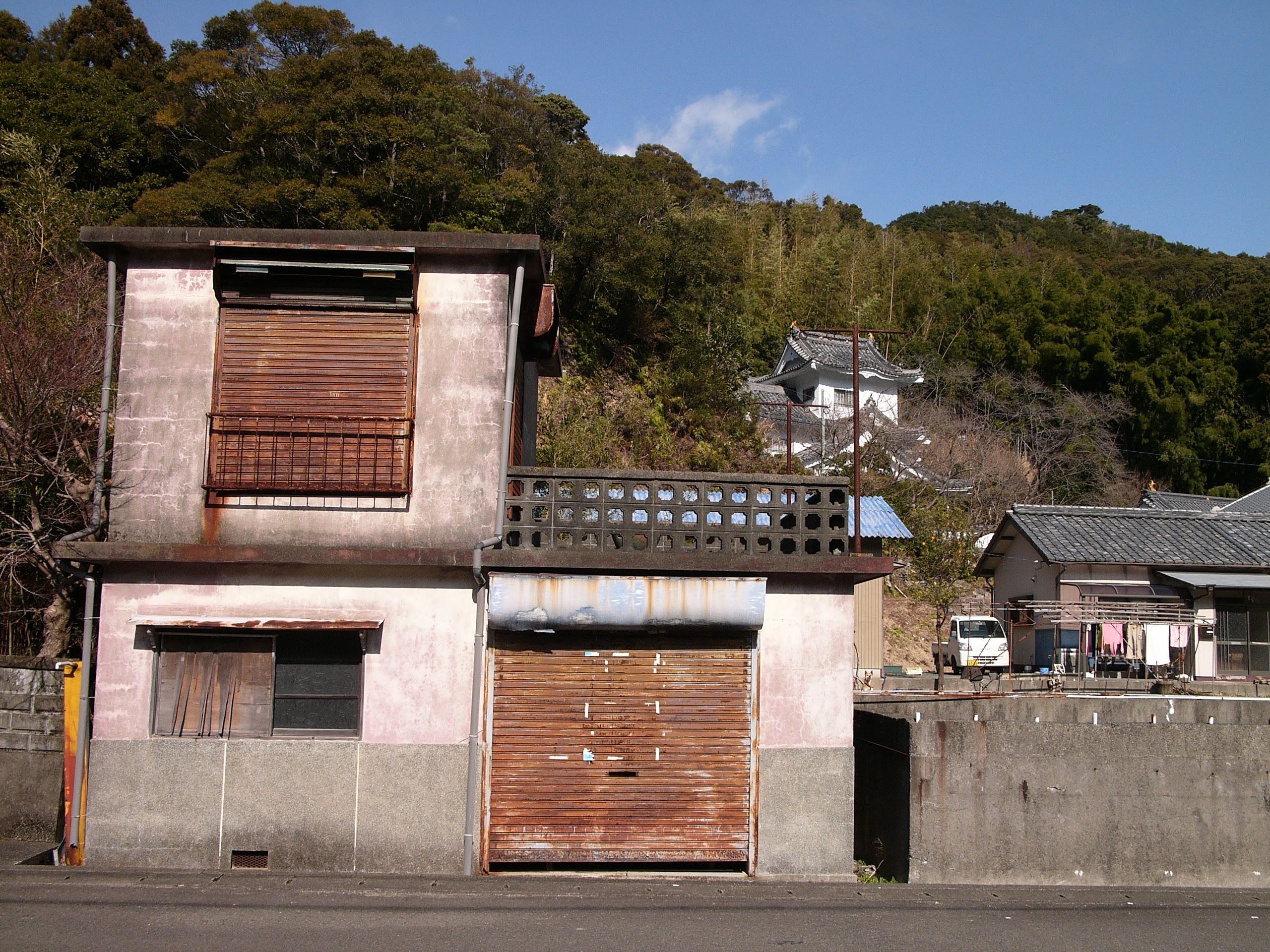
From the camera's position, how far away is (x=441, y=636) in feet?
29.9

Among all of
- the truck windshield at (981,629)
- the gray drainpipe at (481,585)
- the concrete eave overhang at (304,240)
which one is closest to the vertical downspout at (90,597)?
the concrete eave overhang at (304,240)

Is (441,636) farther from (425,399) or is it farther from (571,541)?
(425,399)

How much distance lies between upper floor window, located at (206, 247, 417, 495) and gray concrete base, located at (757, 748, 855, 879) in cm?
451

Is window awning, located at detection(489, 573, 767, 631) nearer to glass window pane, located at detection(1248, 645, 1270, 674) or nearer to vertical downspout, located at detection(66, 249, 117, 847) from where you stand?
vertical downspout, located at detection(66, 249, 117, 847)

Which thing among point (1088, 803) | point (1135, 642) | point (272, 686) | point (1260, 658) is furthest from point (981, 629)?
point (272, 686)

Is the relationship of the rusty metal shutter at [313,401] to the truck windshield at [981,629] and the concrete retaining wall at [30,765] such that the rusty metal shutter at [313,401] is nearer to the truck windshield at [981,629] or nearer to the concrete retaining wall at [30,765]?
the concrete retaining wall at [30,765]

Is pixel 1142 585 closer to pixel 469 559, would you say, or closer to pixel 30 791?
pixel 469 559

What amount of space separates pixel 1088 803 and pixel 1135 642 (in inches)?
516

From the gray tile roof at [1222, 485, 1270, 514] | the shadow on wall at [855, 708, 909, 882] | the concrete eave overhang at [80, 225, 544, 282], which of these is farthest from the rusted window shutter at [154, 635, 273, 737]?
the gray tile roof at [1222, 485, 1270, 514]

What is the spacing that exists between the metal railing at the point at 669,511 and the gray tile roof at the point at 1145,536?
17.8 m

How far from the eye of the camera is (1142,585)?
24656mm

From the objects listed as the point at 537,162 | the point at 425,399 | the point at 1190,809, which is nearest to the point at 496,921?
the point at 425,399

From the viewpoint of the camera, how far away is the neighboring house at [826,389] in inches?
1471

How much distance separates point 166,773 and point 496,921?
361 centimetres
